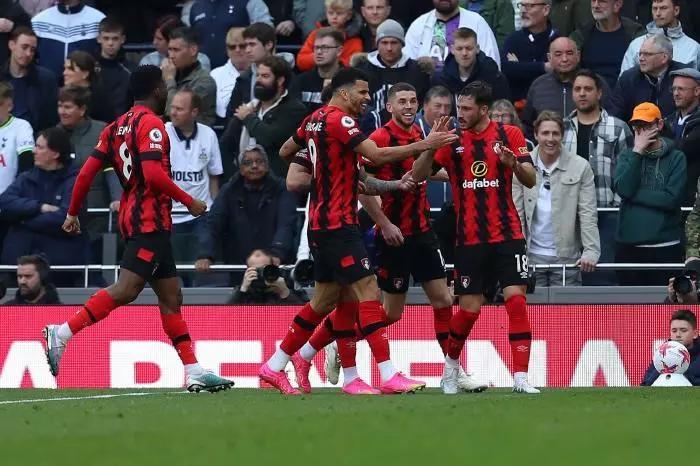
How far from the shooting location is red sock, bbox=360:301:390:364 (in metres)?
12.3

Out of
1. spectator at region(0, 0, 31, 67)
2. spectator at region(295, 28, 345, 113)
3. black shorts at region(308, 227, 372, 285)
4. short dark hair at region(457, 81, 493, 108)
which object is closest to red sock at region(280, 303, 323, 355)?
black shorts at region(308, 227, 372, 285)

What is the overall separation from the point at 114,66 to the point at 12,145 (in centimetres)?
219

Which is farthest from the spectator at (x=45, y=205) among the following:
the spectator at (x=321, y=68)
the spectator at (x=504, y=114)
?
the spectator at (x=504, y=114)

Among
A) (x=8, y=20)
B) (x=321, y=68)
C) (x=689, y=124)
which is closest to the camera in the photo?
(x=689, y=124)

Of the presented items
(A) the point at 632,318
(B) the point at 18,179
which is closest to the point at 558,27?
(A) the point at 632,318

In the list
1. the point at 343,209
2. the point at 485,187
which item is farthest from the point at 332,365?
the point at 485,187

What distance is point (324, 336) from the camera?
523 inches

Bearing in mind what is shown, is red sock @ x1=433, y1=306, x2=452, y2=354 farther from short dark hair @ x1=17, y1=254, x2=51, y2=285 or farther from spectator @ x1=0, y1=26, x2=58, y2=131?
spectator @ x1=0, y1=26, x2=58, y2=131

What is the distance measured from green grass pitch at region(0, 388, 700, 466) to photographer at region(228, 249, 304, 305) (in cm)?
363

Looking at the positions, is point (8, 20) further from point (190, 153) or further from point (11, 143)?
point (190, 153)

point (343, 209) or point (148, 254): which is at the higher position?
point (343, 209)

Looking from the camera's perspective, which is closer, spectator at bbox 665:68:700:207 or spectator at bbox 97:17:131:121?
spectator at bbox 665:68:700:207

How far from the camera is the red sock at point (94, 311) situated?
41.3ft

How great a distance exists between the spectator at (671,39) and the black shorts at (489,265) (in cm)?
588
